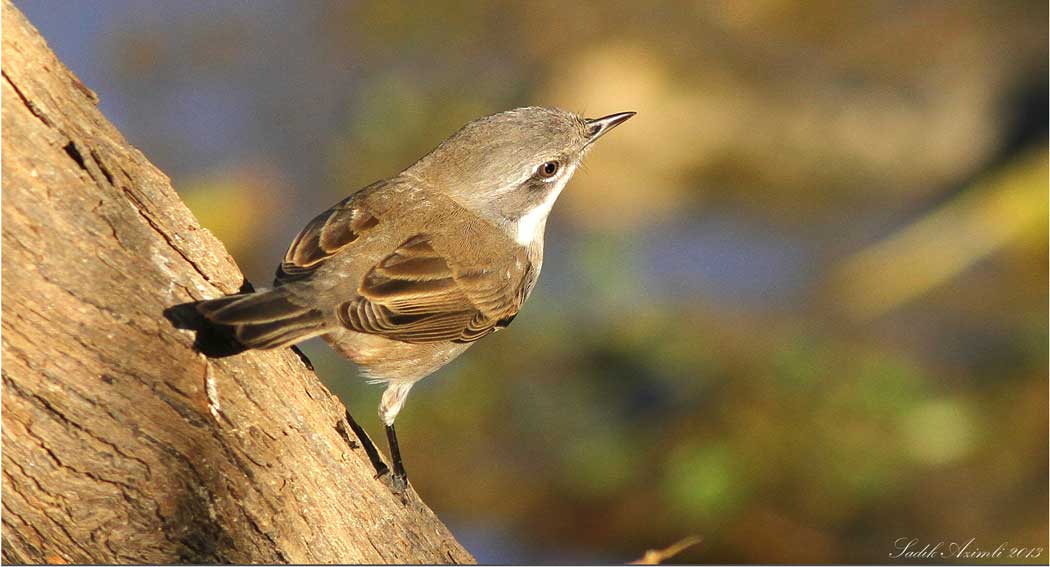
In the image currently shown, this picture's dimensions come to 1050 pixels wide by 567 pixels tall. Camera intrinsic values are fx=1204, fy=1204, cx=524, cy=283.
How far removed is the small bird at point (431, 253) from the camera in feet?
15.5

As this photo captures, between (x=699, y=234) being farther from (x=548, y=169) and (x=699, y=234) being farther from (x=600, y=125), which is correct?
(x=548, y=169)

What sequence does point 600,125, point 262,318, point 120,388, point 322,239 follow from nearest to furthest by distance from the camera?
point 120,388 → point 262,318 → point 322,239 → point 600,125

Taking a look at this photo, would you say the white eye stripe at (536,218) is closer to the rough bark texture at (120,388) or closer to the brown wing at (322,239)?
the brown wing at (322,239)

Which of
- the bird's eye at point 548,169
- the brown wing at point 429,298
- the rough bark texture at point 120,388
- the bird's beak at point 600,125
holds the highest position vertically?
the bird's beak at point 600,125

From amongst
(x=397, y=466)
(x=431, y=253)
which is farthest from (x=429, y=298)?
(x=397, y=466)

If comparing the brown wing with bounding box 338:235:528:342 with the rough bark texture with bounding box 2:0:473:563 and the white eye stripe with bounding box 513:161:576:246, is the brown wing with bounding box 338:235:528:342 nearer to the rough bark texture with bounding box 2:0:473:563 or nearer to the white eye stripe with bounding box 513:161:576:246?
the white eye stripe with bounding box 513:161:576:246

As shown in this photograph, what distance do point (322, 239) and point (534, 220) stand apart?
1.35 metres

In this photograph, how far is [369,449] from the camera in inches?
176

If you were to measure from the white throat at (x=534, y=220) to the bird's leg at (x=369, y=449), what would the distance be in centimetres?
163

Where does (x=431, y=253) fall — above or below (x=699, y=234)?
below

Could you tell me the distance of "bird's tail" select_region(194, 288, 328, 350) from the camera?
3.62m

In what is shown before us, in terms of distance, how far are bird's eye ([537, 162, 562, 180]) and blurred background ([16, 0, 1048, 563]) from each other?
228cm

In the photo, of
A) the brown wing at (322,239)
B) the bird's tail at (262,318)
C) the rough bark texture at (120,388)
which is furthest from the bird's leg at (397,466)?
Result: the brown wing at (322,239)

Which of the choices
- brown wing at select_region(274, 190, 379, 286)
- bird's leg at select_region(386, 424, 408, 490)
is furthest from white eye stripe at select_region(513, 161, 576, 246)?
bird's leg at select_region(386, 424, 408, 490)
